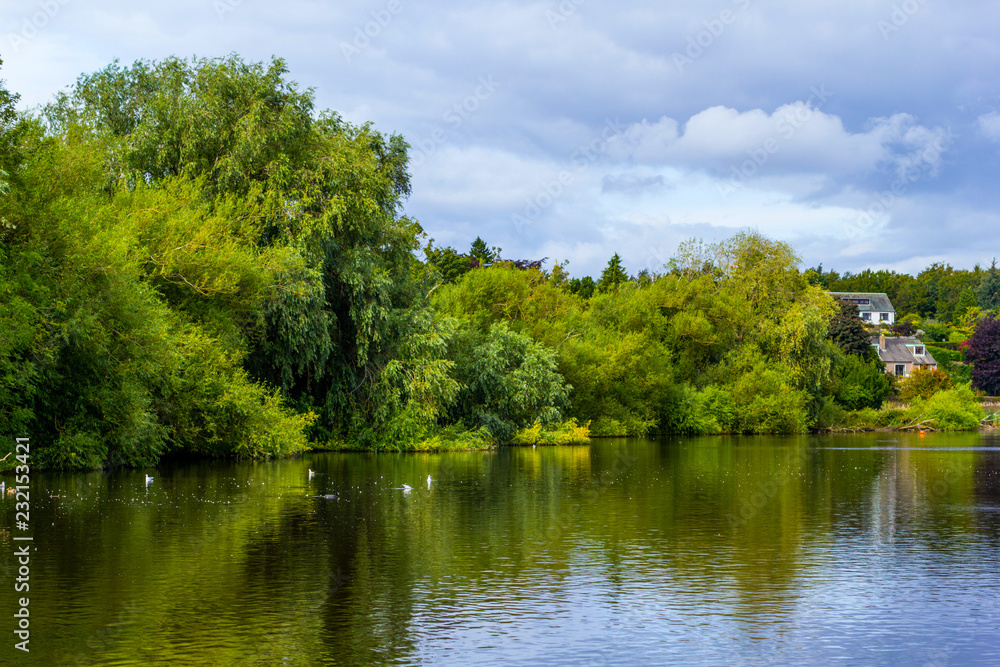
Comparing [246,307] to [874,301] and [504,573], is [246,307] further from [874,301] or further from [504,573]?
[874,301]

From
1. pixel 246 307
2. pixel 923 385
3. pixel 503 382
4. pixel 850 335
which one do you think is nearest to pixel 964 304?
pixel 923 385

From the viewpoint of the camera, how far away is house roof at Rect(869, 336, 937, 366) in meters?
139

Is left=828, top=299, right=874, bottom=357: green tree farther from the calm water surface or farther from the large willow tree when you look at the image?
the calm water surface

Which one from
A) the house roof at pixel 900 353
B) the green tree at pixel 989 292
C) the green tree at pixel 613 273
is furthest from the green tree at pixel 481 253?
the green tree at pixel 989 292

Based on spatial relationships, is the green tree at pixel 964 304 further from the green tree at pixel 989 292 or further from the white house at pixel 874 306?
the white house at pixel 874 306

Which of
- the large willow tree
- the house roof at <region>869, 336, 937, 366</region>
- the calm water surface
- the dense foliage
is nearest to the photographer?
the calm water surface

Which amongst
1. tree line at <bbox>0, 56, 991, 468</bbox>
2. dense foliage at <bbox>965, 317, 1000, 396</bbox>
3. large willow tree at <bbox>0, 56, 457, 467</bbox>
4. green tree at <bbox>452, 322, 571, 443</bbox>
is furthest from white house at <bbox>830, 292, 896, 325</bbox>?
large willow tree at <bbox>0, 56, 457, 467</bbox>

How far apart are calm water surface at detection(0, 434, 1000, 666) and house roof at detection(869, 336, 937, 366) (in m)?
110

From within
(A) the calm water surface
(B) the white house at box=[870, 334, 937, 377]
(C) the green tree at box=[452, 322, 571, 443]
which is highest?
(B) the white house at box=[870, 334, 937, 377]

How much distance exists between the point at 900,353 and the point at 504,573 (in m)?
134

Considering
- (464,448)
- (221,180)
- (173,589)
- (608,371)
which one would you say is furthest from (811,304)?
A: (173,589)

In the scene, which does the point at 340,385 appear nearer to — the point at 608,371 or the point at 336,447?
the point at 336,447

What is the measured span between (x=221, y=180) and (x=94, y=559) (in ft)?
96.1

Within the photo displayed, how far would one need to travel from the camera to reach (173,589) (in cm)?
1603
